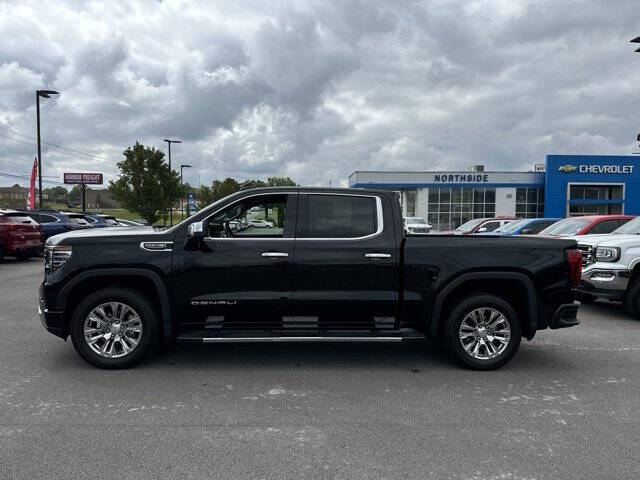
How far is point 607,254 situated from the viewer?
7934mm

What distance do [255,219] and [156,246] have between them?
107 cm

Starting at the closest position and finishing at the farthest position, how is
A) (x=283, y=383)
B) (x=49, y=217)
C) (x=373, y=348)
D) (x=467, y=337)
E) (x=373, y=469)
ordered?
(x=373, y=469) → (x=283, y=383) → (x=467, y=337) → (x=373, y=348) → (x=49, y=217)

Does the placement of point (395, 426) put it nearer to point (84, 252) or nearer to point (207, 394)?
point (207, 394)

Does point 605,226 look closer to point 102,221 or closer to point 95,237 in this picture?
point 95,237

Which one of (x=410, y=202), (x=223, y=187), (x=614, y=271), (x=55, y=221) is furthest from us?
(x=223, y=187)

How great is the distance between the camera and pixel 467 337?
5.36m

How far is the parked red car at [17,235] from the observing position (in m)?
15.5

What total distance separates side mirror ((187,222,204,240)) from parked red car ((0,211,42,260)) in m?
13.2

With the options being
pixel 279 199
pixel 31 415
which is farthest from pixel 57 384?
pixel 279 199

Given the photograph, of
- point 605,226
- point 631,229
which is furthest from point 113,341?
point 605,226

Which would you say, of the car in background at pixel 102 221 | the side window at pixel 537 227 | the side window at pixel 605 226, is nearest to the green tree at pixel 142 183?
the car in background at pixel 102 221

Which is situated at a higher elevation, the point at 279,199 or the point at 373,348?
the point at 279,199

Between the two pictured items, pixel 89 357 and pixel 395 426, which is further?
pixel 89 357

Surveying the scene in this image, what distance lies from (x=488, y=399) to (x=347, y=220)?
2.21 meters
